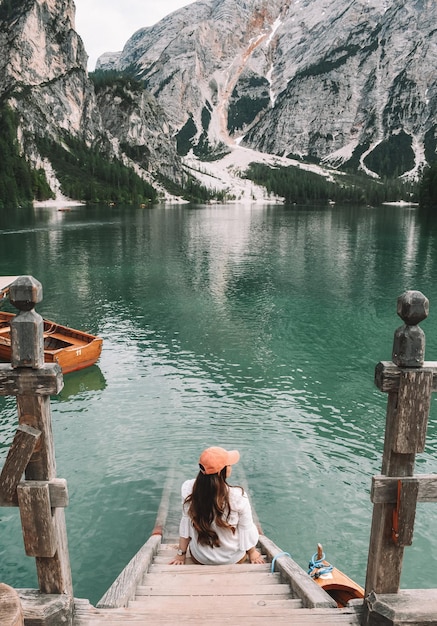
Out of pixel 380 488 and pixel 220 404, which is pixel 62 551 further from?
pixel 220 404

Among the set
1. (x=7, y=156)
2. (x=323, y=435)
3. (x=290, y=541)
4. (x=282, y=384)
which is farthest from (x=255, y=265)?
(x=7, y=156)

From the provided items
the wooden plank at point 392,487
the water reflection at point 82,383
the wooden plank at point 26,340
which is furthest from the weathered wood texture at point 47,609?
the water reflection at point 82,383

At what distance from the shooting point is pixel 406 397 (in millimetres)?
4570

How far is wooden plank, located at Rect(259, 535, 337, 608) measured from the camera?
532 centimetres

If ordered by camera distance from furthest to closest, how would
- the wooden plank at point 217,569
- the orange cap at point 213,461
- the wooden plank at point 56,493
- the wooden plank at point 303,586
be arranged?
1. the wooden plank at point 217,569
2. the orange cap at point 213,461
3. the wooden plank at point 303,586
4. the wooden plank at point 56,493

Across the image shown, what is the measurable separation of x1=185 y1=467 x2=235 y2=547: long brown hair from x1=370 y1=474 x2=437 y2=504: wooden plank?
1.88 meters

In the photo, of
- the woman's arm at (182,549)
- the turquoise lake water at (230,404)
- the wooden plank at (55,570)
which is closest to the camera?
the wooden plank at (55,570)

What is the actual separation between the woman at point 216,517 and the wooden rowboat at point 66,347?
16.9m

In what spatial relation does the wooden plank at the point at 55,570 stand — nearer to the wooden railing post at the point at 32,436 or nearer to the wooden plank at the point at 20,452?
the wooden railing post at the point at 32,436

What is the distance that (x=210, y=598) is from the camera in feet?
17.8

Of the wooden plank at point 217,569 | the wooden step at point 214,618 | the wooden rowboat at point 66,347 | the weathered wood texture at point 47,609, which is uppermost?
the weathered wood texture at point 47,609

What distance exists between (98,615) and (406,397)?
4.04 meters

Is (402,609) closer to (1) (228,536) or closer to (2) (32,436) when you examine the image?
(1) (228,536)

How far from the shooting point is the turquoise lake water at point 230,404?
12.6 m
